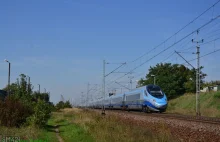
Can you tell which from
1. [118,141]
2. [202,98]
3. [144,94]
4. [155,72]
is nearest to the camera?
[118,141]

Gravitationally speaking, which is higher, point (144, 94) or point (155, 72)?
point (155, 72)

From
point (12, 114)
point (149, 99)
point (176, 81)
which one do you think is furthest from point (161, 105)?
point (176, 81)

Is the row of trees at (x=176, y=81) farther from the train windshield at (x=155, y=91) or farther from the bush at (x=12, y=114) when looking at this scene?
the bush at (x=12, y=114)

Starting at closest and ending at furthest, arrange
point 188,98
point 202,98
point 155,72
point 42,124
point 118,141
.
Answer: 1. point 118,141
2. point 42,124
3. point 202,98
4. point 188,98
5. point 155,72

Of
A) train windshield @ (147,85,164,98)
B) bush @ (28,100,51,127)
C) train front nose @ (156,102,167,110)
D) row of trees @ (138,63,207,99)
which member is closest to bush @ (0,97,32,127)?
bush @ (28,100,51,127)

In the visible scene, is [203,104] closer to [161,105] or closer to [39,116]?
[161,105]

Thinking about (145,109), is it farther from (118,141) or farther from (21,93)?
(118,141)

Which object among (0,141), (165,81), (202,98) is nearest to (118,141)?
(0,141)

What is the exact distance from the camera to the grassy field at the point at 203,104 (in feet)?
152

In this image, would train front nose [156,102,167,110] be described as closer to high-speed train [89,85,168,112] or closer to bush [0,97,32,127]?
high-speed train [89,85,168,112]

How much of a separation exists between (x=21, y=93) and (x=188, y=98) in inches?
1606

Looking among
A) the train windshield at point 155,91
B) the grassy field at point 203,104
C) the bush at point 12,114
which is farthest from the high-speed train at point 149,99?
the bush at point 12,114

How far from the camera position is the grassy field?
152ft

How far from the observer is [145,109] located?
43188mm
